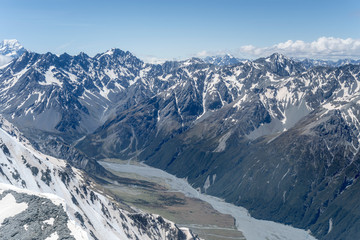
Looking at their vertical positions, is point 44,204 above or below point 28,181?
above

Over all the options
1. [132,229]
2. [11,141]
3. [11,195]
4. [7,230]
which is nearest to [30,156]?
[11,141]

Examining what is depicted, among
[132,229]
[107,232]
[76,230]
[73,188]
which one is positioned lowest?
[132,229]

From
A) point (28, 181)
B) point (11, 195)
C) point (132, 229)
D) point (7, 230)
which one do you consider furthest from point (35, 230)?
point (132, 229)

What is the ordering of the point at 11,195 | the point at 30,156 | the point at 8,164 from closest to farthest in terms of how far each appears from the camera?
the point at 11,195 < the point at 8,164 < the point at 30,156

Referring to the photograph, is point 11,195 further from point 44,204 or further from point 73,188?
point 73,188

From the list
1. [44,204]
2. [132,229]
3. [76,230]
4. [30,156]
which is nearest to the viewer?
[76,230]

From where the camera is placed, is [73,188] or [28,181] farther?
[73,188]
